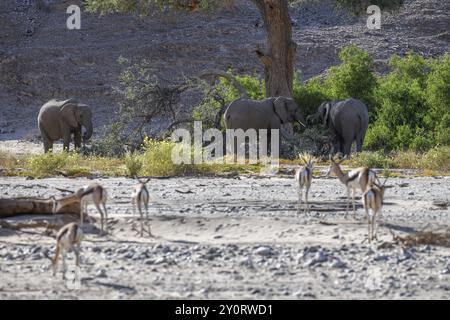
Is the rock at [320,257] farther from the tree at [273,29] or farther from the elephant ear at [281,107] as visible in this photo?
the tree at [273,29]

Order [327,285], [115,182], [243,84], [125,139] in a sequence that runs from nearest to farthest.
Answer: [327,285] < [115,182] < [125,139] < [243,84]

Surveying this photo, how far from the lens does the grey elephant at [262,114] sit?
27.6 meters

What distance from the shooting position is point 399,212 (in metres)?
15.0

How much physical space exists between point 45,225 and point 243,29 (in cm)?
3133

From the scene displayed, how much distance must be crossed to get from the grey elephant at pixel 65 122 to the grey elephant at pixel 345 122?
6116mm

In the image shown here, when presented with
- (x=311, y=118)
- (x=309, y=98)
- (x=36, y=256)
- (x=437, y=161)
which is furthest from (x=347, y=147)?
(x=36, y=256)

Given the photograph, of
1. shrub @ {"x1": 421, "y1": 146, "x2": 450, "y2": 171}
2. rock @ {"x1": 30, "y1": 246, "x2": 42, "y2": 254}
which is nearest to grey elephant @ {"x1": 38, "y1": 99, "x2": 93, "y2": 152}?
shrub @ {"x1": 421, "y1": 146, "x2": 450, "y2": 171}

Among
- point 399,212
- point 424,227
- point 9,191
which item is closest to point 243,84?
point 9,191

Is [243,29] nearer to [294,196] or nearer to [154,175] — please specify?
[154,175]

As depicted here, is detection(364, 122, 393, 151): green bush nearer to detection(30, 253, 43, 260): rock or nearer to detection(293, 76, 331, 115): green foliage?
detection(293, 76, 331, 115): green foliage

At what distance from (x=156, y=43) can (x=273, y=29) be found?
1551 cm

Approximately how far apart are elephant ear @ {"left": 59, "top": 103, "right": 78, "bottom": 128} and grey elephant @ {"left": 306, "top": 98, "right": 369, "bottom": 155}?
6405mm

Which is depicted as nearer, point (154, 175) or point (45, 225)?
point (45, 225)

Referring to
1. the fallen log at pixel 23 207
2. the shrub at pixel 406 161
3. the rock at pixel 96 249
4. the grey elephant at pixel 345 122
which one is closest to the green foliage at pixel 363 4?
the grey elephant at pixel 345 122
